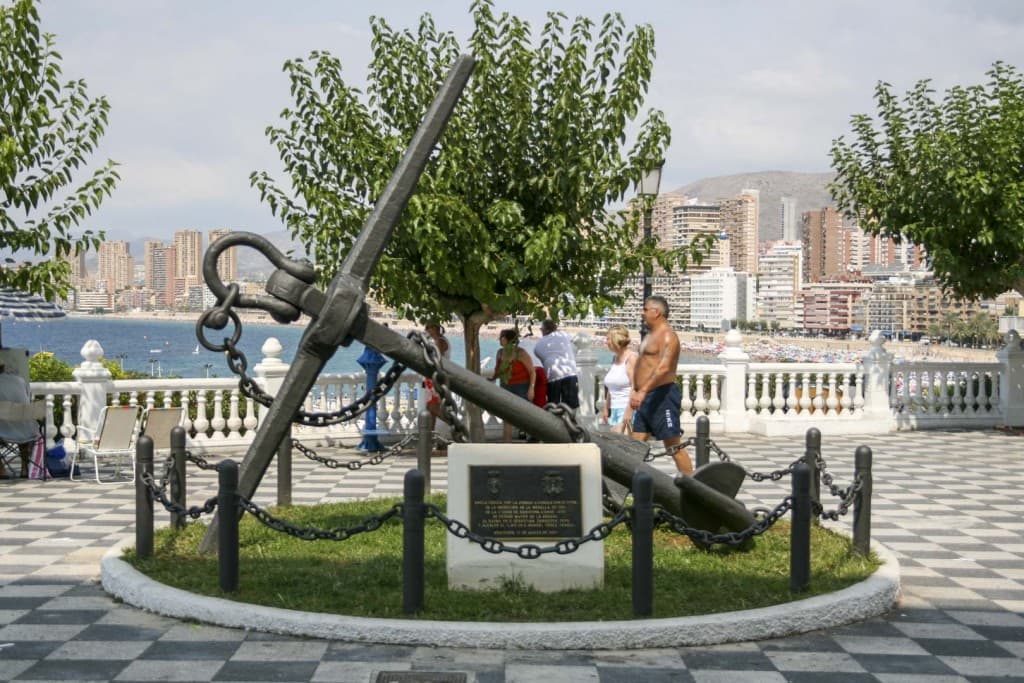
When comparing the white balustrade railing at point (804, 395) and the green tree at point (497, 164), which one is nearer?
the green tree at point (497, 164)

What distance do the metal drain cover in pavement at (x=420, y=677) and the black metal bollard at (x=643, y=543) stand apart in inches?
51.1

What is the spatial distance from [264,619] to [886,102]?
16.3 metres

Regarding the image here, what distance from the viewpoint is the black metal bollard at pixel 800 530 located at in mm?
7215

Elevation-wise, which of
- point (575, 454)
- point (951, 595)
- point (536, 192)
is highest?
point (536, 192)

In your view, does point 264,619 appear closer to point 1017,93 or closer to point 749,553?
point 749,553

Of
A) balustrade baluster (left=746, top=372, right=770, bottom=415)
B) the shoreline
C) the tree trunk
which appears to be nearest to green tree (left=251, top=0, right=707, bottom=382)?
the tree trunk

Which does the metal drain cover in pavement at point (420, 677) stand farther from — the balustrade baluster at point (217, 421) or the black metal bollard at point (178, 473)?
the balustrade baluster at point (217, 421)

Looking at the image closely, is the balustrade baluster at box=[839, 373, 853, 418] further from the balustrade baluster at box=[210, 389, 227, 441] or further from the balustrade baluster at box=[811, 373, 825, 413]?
the balustrade baluster at box=[210, 389, 227, 441]

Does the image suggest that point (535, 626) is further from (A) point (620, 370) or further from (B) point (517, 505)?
(A) point (620, 370)

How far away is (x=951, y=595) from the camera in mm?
7988

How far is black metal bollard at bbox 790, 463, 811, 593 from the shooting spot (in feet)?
23.7

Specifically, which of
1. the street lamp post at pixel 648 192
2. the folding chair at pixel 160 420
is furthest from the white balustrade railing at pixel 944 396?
the folding chair at pixel 160 420

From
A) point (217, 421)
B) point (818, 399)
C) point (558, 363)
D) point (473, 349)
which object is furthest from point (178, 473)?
point (818, 399)

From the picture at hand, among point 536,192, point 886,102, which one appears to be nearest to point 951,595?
point 536,192
